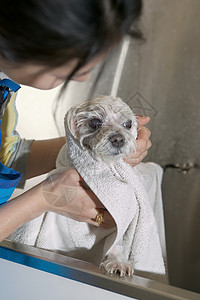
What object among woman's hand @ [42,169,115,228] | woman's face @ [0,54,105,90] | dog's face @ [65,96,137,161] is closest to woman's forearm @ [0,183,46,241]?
woman's hand @ [42,169,115,228]

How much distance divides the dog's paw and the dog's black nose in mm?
194

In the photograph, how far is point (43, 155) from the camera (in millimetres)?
702

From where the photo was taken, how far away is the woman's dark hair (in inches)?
13.5

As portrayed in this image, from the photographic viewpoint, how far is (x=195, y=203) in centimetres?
103

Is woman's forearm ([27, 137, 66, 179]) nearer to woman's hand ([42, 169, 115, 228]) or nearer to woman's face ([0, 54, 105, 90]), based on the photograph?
woman's hand ([42, 169, 115, 228])

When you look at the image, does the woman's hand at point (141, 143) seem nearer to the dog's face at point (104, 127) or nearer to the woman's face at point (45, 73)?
the dog's face at point (104, 127)

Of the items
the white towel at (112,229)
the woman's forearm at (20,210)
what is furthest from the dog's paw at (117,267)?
the woman's forearm at (20,210)

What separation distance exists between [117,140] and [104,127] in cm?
3

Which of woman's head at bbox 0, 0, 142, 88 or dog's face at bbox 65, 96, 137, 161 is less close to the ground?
woman's head at bbox 0, 0, 142, 88

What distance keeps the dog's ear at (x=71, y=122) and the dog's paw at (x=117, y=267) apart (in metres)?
0.22

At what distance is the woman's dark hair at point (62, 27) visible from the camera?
0.34m

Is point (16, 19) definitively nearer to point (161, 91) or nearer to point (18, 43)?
point (18, 43)

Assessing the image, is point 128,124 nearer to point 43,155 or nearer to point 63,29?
point 43,155

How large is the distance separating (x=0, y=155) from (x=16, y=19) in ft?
1.16
